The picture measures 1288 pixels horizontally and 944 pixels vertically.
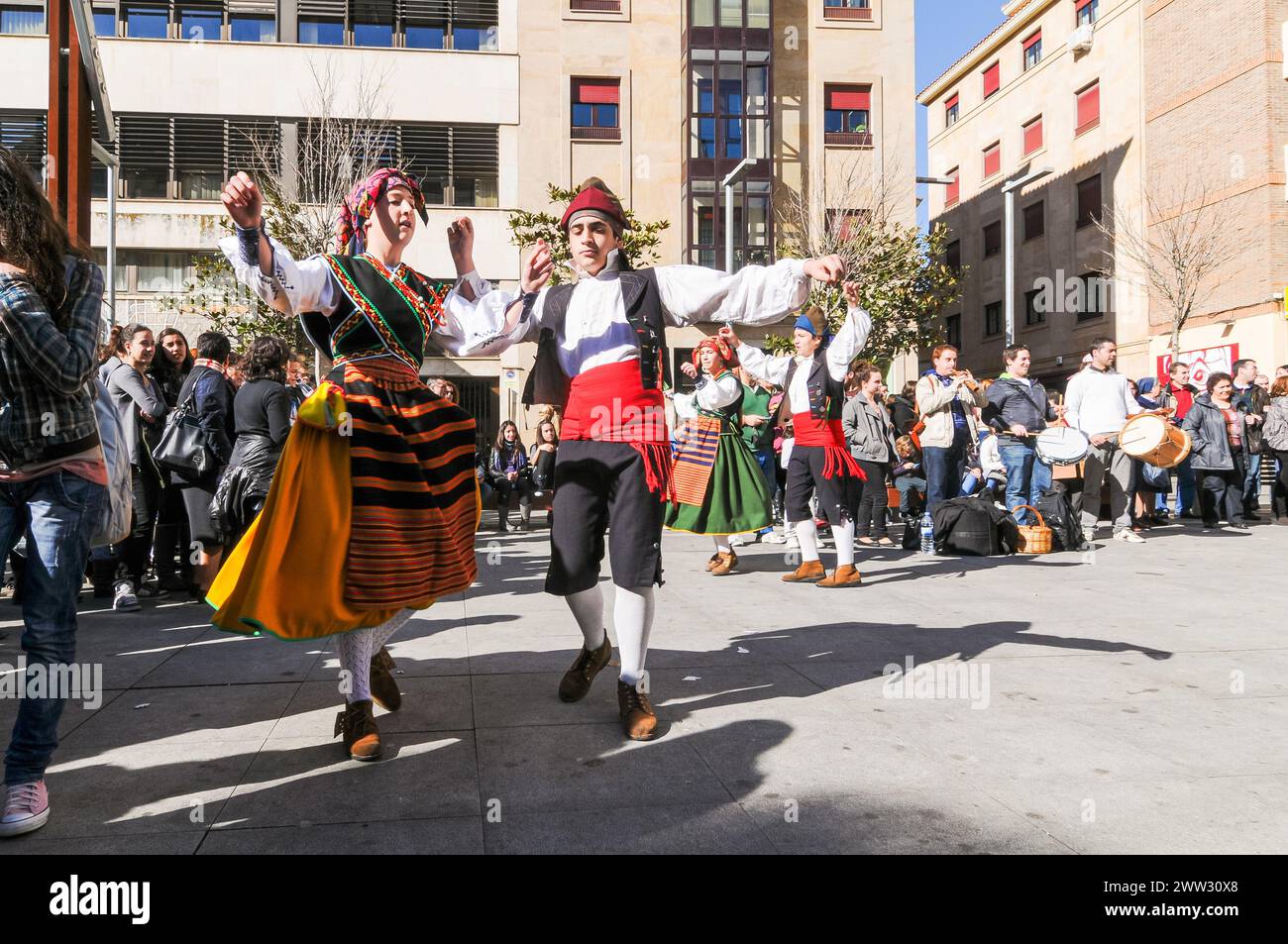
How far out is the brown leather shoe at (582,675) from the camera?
4.31 metres

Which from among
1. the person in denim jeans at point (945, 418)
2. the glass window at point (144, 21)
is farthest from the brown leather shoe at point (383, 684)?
the glass window at point (144, 21)

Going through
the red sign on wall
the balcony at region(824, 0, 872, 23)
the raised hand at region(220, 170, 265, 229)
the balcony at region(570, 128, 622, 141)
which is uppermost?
the balcony at region(824, 0, 872, 23)

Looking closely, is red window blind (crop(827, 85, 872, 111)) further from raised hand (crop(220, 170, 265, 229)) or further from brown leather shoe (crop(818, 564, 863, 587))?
raised hand (crop(220, 170, 265, 229))

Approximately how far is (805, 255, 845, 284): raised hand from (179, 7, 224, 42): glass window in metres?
26.8

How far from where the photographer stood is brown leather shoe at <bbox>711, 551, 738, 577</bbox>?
8.65m

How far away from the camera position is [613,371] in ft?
13.3

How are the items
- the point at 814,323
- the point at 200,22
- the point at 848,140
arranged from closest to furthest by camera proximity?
the point at 814,323, the point at 200,22, the point at 848,140

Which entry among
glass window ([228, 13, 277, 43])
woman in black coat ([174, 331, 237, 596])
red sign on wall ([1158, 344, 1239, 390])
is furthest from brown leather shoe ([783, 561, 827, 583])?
glass window ([228, 13, 277, 43])

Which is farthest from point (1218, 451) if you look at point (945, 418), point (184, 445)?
point (184, 445)

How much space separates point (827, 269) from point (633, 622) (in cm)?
160

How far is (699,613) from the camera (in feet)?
21.6

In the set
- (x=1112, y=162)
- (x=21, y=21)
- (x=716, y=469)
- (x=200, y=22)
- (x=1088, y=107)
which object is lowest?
(x=716, y=469)

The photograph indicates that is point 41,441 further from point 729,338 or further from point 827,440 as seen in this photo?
point 827,440
